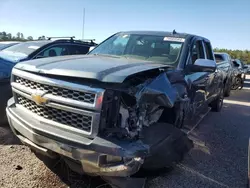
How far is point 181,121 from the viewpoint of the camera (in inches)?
155

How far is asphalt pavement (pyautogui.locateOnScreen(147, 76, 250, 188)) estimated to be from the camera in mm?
3543

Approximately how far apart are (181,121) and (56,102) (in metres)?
1.97

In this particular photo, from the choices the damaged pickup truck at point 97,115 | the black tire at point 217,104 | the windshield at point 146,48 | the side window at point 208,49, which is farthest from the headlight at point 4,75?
the black tire at point 217,104

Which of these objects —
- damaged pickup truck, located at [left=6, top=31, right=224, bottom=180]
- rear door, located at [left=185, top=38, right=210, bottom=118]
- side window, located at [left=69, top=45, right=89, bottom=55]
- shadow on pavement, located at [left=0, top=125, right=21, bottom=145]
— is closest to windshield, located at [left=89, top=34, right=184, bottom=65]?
rear door, located at [left=185, top=38, right=210, bottom=118]

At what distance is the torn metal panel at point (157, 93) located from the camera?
2.74 metres

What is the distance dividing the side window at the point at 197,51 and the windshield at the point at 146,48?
365 millimetres

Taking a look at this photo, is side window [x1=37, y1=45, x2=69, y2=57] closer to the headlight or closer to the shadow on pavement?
the headlight

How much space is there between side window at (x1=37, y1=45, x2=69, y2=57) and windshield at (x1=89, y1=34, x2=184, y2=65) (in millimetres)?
2019

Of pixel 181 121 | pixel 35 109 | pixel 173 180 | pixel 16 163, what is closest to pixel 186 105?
pixel 181 121

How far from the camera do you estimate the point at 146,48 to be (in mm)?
4461

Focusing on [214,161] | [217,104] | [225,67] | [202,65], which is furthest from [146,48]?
[225,67]

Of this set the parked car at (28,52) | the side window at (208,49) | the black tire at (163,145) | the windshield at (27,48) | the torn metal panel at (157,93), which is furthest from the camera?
the windshield at (27,48)

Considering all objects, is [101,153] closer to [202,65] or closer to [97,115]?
[97,115]

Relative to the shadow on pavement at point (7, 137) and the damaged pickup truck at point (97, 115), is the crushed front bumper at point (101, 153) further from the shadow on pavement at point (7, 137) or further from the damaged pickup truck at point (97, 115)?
the shadow on pavement at point (7, 137)
